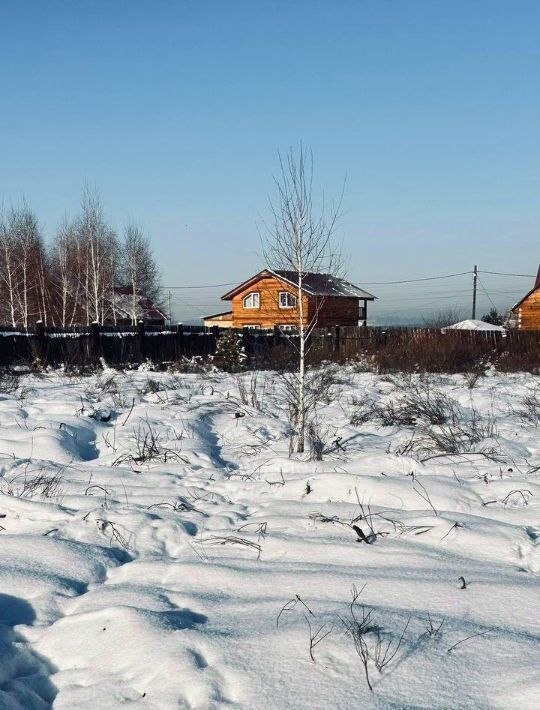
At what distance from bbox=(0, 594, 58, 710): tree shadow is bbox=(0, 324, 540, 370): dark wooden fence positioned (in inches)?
478

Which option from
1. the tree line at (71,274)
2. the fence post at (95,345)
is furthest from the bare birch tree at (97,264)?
the fence post at (95,345)

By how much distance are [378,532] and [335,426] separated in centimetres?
416

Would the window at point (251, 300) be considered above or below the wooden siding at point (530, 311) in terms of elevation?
above

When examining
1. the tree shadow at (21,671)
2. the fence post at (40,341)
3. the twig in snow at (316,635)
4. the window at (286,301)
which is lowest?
the tree shadow at (21,671)

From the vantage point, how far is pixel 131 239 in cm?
3669

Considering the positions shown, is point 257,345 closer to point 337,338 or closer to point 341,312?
point 337,338

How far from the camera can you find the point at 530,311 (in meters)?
35.0

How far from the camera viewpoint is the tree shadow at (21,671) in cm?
196

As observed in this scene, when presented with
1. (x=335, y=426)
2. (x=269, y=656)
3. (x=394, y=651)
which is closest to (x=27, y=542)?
(x=269, y=656)

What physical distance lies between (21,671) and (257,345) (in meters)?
16.5

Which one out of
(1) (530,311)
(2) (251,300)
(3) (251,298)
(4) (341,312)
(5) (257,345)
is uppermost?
(3) (251,298)

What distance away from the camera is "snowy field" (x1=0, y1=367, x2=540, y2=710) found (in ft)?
6.53

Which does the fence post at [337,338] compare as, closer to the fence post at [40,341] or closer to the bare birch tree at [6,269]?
the fence post at [40,341]

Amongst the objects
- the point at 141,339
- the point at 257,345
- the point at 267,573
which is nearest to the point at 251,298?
the point at 257,345
